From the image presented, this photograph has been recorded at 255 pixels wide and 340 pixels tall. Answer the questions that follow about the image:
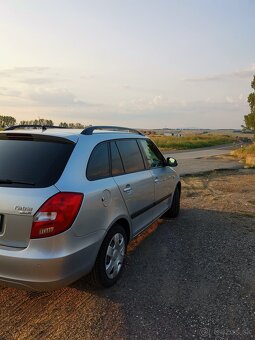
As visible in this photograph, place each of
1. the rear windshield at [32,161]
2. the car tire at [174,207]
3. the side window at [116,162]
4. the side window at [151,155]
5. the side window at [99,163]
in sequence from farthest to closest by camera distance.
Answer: the car tire at [174,207], the side window at [151,155], the side window at [116,162], the side window at [99,163], the rear windshield at [32,161]

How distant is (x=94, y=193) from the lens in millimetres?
3557

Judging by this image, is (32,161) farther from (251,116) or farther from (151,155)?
(251,116)

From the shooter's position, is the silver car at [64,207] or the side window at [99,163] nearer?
the silver car at [64,207]

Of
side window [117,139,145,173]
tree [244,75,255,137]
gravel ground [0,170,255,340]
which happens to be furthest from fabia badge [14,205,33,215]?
tree [244,75,255,137]

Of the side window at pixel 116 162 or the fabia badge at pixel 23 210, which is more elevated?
the side window at pixel 116 162

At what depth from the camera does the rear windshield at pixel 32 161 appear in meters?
3.30

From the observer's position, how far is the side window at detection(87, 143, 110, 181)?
3.71 meters

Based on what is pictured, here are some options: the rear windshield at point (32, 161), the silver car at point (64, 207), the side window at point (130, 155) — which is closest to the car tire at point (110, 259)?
the silver car at point (64, 207)

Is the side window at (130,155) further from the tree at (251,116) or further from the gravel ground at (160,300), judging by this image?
the tree at (251,116)

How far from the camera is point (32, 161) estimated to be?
136 inches

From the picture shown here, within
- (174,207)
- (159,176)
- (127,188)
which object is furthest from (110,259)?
(174,207)

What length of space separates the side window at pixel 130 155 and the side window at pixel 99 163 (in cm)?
43

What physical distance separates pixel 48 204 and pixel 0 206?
0.43m

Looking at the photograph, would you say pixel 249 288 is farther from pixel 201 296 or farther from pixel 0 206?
pixel 0 206
